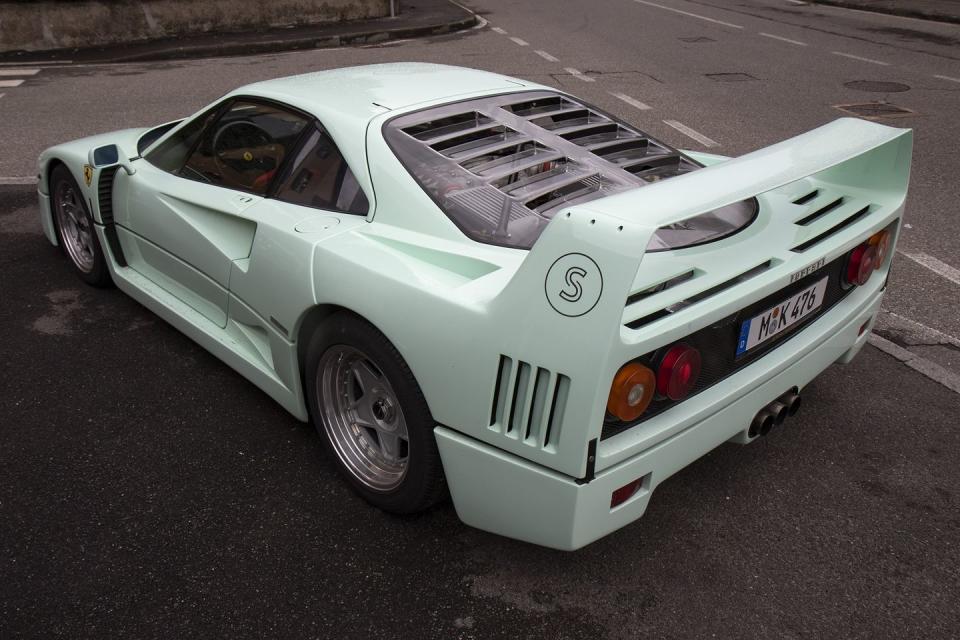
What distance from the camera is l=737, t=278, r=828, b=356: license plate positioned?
2350mm

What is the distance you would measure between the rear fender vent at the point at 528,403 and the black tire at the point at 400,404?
30cm

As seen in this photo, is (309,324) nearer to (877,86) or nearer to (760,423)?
(760,423)

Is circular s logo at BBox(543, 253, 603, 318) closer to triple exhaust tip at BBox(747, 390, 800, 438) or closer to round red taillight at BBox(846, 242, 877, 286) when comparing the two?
triple exhaust tip at BBox(747, 390, 800, 438)

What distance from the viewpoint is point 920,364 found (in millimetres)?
3574

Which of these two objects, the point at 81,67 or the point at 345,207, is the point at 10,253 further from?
the point at 81,67

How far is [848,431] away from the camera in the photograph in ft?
10.3

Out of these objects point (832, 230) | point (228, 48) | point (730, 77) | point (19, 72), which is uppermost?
point (832, 230)

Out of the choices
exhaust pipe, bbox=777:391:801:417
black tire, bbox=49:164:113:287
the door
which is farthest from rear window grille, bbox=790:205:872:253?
black tire, bbox=49:164:113:287

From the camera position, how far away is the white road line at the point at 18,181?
6.20m

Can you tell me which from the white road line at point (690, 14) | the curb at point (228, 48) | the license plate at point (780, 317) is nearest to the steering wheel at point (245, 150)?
the license plate at point (780, 317)

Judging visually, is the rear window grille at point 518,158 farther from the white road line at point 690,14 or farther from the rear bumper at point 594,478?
the white road line at point 690,14

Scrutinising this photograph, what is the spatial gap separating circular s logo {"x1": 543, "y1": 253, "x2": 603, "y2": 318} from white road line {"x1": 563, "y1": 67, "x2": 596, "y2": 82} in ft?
26.9

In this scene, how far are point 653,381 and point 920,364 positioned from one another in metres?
2.09

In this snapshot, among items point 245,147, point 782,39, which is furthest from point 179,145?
point 782,39
